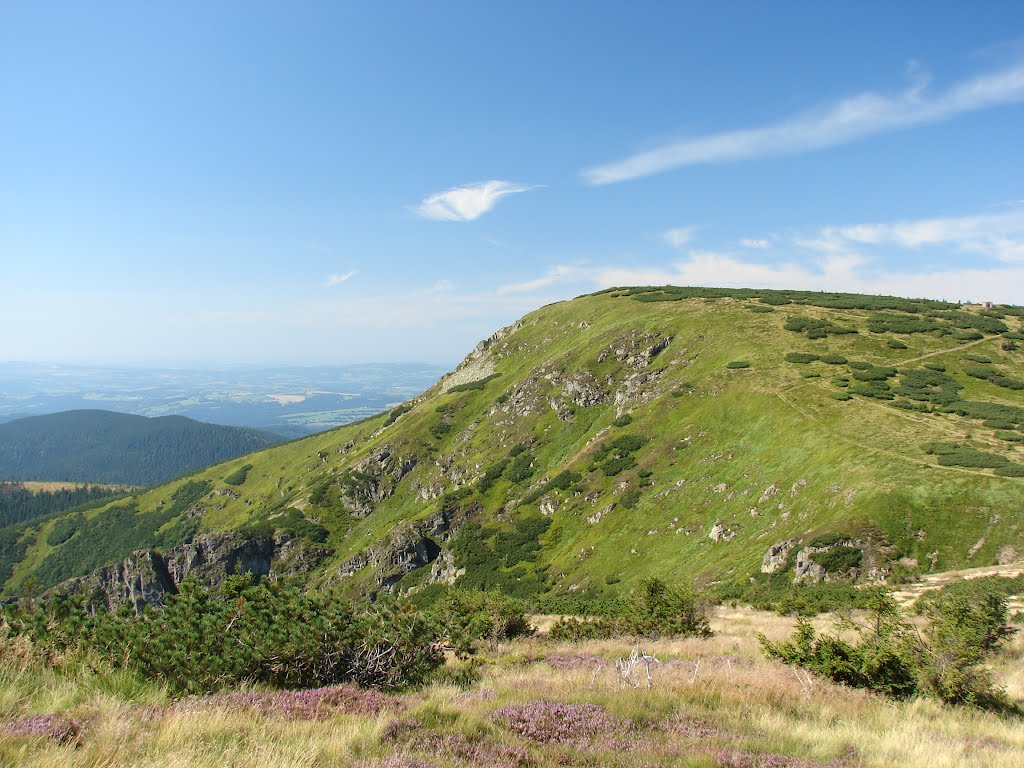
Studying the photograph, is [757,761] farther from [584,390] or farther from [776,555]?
[584,390]

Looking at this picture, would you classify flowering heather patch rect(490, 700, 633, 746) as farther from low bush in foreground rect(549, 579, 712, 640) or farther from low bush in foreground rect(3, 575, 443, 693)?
low bush in foreground rect(549, 579, 712, 640)

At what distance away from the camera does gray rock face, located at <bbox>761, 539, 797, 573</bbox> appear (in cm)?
4475

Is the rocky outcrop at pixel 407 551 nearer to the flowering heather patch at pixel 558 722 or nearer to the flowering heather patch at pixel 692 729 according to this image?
the flowering heather patch at pixel 558 722

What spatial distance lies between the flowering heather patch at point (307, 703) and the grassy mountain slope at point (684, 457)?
19.9 ft

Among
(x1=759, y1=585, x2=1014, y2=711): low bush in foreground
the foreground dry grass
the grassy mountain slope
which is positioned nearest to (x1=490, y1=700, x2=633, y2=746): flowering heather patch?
the foreground dry grass

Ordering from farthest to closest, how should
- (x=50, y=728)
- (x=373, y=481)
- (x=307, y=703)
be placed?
(x=373, y=481)
(x=307, y=703)
(x=50, y=728)

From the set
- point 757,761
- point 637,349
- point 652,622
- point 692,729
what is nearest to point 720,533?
point 652,622

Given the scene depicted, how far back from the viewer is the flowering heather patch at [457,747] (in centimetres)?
762

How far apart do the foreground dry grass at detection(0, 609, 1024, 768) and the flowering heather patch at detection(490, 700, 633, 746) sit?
0.12ft

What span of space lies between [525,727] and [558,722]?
0.71 metres

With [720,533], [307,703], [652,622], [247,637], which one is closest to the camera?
[307,703]

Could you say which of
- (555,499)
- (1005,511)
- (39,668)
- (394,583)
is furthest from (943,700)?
(394,583)

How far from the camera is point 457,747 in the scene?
26.2 feet

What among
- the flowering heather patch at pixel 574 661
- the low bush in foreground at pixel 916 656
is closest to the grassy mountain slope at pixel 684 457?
the flowering heather patch at pixel 574 661
